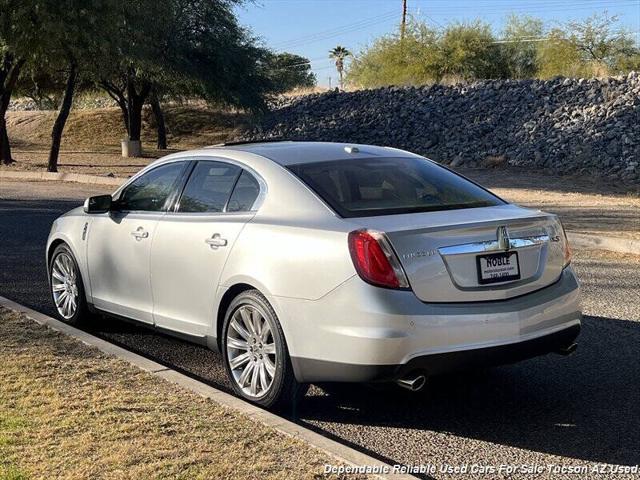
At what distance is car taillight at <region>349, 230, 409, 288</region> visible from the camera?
4594 millimetres

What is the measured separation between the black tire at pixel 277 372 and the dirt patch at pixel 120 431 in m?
0.30

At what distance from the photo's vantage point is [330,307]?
4.70 meters

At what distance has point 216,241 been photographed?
5.48 meters

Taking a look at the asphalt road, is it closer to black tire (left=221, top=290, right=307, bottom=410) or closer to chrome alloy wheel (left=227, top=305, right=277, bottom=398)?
black tire (left=221, top=290, right=307, bottom=410)

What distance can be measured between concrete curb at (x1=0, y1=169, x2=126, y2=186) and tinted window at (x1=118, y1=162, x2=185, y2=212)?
635 inches

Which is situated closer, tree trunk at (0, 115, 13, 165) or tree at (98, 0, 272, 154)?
tree trunk at (0, 115, 13, 165)

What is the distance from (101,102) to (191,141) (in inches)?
622

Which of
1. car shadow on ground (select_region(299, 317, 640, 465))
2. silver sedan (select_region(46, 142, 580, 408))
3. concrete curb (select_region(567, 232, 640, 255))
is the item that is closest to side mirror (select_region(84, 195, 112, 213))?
silver sedan (select_region(46, 142, 580, 408))

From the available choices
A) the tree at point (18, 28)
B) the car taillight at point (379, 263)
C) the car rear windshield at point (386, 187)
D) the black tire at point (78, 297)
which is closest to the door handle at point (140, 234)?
the black tire at point (78, 297)

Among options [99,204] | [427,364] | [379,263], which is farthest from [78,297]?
[427,364]

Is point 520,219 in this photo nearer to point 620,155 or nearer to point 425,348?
point 425,348

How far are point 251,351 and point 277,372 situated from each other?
31 cm

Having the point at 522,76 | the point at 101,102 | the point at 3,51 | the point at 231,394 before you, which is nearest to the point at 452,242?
the point at 231,394

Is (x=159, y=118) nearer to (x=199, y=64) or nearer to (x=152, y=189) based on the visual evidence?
(x=199, y=64)
